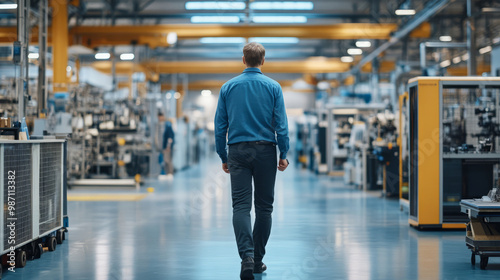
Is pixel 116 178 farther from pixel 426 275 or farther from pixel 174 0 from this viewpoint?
pixel 426 275

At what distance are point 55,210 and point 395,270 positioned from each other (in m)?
3.01

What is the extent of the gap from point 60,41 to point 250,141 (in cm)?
1093

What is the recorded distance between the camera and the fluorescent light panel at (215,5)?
15.8 metres

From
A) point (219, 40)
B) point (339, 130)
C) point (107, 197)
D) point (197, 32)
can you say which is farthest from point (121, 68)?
point (107, 197)

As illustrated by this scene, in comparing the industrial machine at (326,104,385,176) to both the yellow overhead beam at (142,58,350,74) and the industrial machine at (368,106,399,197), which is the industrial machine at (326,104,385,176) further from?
the yellow overhead beam at (142,58,350,74)

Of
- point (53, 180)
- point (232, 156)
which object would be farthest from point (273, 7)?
point (232, 156)

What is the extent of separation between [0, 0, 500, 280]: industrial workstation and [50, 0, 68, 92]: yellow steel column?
0.03m

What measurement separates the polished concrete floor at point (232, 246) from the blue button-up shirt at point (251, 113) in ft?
3.15

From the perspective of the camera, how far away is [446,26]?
1738cm

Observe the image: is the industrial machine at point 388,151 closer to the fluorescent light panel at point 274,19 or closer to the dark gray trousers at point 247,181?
the dark gray trousers at point 247,181

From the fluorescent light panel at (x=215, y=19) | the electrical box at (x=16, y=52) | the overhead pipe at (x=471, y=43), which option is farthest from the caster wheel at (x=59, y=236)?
the fluorescent light panel at (x=215, y=19)

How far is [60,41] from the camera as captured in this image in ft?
45.4

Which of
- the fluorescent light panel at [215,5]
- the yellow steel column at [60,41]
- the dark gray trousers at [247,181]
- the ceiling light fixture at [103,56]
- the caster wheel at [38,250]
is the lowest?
the caster wheel at [38,250]

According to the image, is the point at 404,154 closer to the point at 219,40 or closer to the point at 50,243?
the point at 50,243
